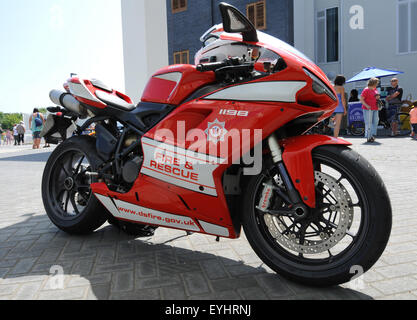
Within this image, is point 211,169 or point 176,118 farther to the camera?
point 176,118

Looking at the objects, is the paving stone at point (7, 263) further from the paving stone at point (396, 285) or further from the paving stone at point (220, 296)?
the paving stone at point (396, 285)

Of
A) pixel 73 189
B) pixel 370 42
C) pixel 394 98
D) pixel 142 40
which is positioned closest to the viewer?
pixel 73 189

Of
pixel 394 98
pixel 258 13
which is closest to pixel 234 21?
pixel 394 98

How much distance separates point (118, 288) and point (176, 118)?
3.72 ft

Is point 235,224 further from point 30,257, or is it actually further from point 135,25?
point 135,25

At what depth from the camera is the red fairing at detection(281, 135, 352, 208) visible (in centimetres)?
212

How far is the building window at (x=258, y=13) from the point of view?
21297 mm


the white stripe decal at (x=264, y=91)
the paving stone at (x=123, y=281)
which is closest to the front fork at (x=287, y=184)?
the white stripe decal at (x=264, y=91)

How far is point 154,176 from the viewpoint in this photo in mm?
2543

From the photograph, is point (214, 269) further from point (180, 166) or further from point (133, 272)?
point (180, 166)

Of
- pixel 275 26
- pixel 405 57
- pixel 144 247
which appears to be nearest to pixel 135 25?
pixel 275 26

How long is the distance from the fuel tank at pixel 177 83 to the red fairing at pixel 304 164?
0.75 m

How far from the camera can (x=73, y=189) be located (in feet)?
10.8

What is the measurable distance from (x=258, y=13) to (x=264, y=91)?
21.2 metres
